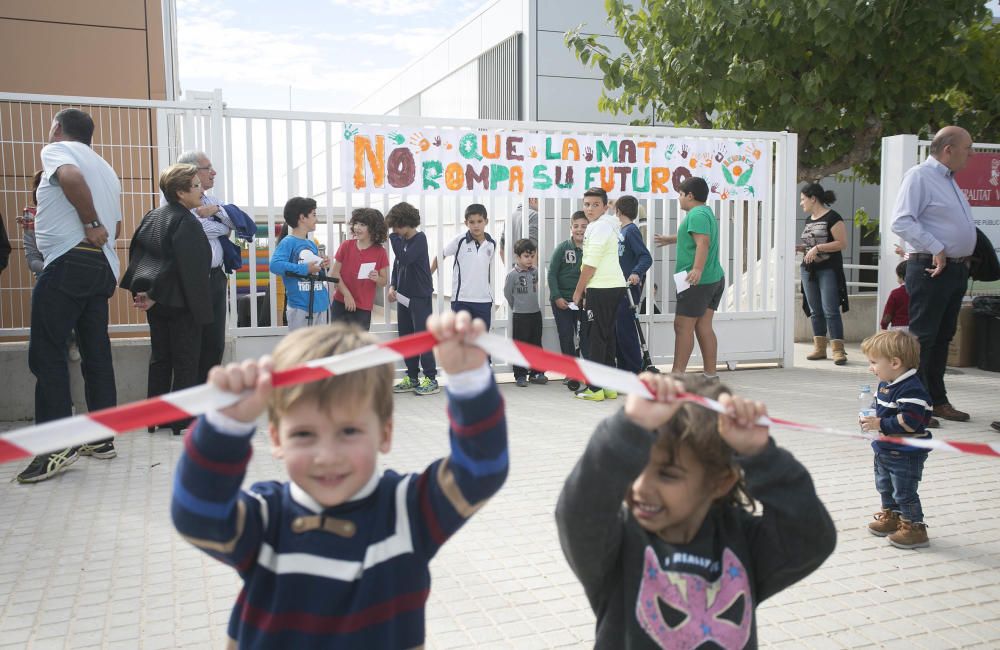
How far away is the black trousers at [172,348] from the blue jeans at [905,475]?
4.44m

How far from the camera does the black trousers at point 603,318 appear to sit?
303 inches

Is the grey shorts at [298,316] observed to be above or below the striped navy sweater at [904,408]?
above

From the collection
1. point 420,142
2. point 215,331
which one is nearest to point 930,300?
point 420,142

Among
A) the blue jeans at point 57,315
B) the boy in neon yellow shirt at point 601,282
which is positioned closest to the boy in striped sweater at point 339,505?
the blue jeans at point 57,315

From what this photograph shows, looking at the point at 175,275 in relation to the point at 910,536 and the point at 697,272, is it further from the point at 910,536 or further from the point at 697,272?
the point at 910,536

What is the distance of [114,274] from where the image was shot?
547cm

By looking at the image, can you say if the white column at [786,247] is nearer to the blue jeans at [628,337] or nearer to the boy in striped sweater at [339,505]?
the blue jeans at [628,337]

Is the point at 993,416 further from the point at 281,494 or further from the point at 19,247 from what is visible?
the point at 19,247

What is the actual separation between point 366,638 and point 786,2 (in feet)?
36.0

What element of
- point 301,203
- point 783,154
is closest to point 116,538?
point 301,203

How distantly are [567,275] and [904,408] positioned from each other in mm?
4780

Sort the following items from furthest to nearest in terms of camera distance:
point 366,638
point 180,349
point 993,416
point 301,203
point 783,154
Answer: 1. point 783,154
2. point 301,203
3. point 993,416
4. point 180,349
5. point 366,638

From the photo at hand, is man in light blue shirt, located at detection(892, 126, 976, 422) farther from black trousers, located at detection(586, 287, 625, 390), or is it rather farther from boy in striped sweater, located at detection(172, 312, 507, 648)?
boy in striped sweater, located at detection(172, 312, 507, 648)

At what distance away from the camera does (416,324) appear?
8.14 metres
